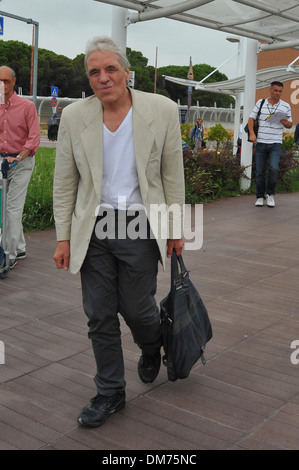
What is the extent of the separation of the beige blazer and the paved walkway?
0.84 metres

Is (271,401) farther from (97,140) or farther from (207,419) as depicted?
(97,140)

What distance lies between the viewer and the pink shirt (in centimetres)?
647

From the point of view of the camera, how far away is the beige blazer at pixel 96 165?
3.28 m

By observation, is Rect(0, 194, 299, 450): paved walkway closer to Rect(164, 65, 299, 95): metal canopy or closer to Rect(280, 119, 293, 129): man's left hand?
Rect(280, 119, 293, 129): man's left hand

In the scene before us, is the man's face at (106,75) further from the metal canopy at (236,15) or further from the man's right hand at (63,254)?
the metal canopy at (236,15)

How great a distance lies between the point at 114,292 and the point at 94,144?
0.77m

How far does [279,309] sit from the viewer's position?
5.49m

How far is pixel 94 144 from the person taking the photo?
3275 mm

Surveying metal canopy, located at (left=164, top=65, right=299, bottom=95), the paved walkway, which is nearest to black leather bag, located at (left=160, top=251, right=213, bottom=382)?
the paved walkway

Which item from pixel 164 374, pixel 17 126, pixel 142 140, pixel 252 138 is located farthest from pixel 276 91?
pixel 142 140

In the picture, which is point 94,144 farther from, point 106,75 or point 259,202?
point 259,202

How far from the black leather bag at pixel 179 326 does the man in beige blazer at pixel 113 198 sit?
6.1 inches

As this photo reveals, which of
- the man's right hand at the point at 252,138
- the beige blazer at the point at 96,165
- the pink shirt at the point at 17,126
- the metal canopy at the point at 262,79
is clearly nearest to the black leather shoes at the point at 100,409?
the beige blazer at the point at 96,165
